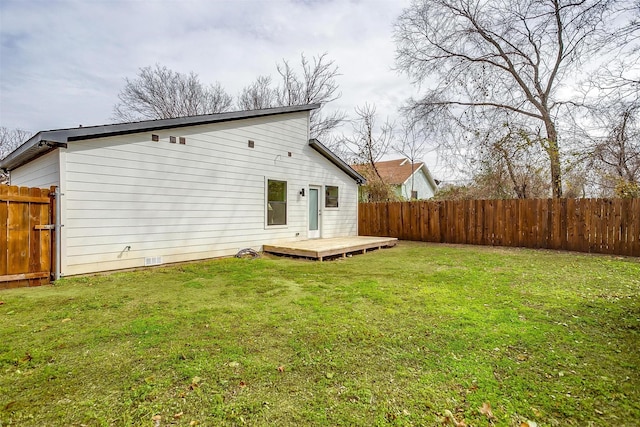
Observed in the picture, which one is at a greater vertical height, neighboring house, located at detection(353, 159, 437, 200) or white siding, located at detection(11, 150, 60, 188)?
neighboring house, located at detection(353, 159, 437, 200)

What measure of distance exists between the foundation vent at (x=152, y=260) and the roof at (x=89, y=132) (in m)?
2.48

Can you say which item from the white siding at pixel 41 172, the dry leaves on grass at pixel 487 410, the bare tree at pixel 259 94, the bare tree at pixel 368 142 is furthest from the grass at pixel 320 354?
the bare tree at pixel 259 94

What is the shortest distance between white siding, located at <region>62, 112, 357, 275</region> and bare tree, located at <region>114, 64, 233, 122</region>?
44.3 feet

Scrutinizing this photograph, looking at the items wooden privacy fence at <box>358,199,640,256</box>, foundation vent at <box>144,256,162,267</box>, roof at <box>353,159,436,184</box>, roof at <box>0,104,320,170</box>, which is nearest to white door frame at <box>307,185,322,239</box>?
roof at <box>0,104,320,170</box>

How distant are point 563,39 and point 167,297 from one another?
51.4 ft

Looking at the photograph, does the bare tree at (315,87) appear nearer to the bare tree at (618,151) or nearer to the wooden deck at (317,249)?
the wooden deck at (317,249)

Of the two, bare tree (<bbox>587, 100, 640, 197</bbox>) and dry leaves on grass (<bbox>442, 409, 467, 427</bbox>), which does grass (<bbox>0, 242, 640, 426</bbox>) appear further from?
bare tree (<bbox>587, 100, 640, 197</bbox>)

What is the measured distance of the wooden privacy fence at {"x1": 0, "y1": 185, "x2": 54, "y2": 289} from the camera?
15.1 feet

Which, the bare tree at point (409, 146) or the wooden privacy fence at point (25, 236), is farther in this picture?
the bare tree at point (409, 146)

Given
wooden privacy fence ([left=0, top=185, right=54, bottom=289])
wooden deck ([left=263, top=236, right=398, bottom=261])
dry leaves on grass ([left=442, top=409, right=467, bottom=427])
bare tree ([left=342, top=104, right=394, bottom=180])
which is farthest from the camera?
bare tree ([left=342, top=104, right=394, bottom=180])

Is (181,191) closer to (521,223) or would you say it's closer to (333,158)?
(333,158)

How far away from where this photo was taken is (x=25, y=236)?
4.77 metres

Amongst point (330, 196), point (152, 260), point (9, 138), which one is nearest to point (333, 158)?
point (330, 196)

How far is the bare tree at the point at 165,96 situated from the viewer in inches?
706
